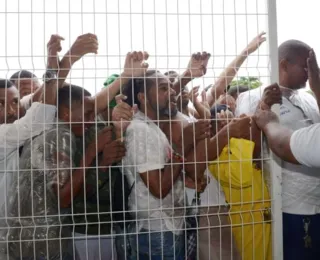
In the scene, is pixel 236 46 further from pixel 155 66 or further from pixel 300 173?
pixel 300 173

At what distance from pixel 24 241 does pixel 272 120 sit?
129 centimetres

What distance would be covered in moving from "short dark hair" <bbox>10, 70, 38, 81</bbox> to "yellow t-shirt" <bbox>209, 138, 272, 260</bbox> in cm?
96

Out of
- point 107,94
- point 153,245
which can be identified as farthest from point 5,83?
point 153,245

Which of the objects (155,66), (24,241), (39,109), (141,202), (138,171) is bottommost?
(24,241)

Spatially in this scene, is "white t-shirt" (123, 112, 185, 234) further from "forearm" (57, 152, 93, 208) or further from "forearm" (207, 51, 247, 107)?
"forearm" (207, 51, 247, 107)

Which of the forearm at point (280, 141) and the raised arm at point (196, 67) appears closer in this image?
the forearm at point (280, 141)

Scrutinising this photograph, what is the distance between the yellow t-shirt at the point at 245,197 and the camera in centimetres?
237

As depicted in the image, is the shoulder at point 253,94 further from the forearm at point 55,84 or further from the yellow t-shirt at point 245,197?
the forearm at point 55,84

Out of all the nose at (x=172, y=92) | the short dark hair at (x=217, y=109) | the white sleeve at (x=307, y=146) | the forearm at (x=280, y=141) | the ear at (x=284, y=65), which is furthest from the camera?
the ear at (x=284, y=65)

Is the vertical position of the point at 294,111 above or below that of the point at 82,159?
above

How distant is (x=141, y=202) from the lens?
2246 millimetres

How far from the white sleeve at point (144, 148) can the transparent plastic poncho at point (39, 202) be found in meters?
0.28

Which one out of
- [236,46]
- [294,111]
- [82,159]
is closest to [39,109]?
[82,159]

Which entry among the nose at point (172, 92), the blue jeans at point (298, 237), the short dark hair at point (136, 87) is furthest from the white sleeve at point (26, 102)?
the blue jeans at point (298, 237)
